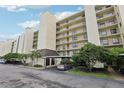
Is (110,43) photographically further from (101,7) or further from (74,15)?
(74,15)

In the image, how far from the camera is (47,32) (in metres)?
33.5

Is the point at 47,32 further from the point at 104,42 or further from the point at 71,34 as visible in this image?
the point at 104,42

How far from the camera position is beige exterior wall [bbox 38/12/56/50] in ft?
109

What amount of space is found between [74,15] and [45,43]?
1266 cm

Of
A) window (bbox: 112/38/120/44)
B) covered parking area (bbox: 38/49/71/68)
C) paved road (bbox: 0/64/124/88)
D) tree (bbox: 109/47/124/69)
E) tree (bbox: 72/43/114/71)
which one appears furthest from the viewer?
covered parking area (bbox: 38/49/71/68)

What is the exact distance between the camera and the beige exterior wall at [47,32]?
33156mm

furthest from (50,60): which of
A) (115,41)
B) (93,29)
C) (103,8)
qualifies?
(103,8)

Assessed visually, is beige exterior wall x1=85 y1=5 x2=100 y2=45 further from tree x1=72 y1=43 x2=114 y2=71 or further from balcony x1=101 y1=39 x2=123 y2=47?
tree x1=72 y1=43 x2=114 y2=71

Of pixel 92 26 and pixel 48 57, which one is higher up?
pixel 92 26

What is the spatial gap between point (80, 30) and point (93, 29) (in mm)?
5484

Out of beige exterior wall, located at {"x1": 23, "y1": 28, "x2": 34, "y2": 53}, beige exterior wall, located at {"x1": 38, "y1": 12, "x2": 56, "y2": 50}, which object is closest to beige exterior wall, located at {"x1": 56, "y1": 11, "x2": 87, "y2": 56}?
beige exterior wall, located at {"x1": 38, "y1": 12, "x2": 56, "y2": 50}

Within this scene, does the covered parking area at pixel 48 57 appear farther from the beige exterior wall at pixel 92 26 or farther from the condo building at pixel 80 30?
the beige exterior wall at pixel 92 26
